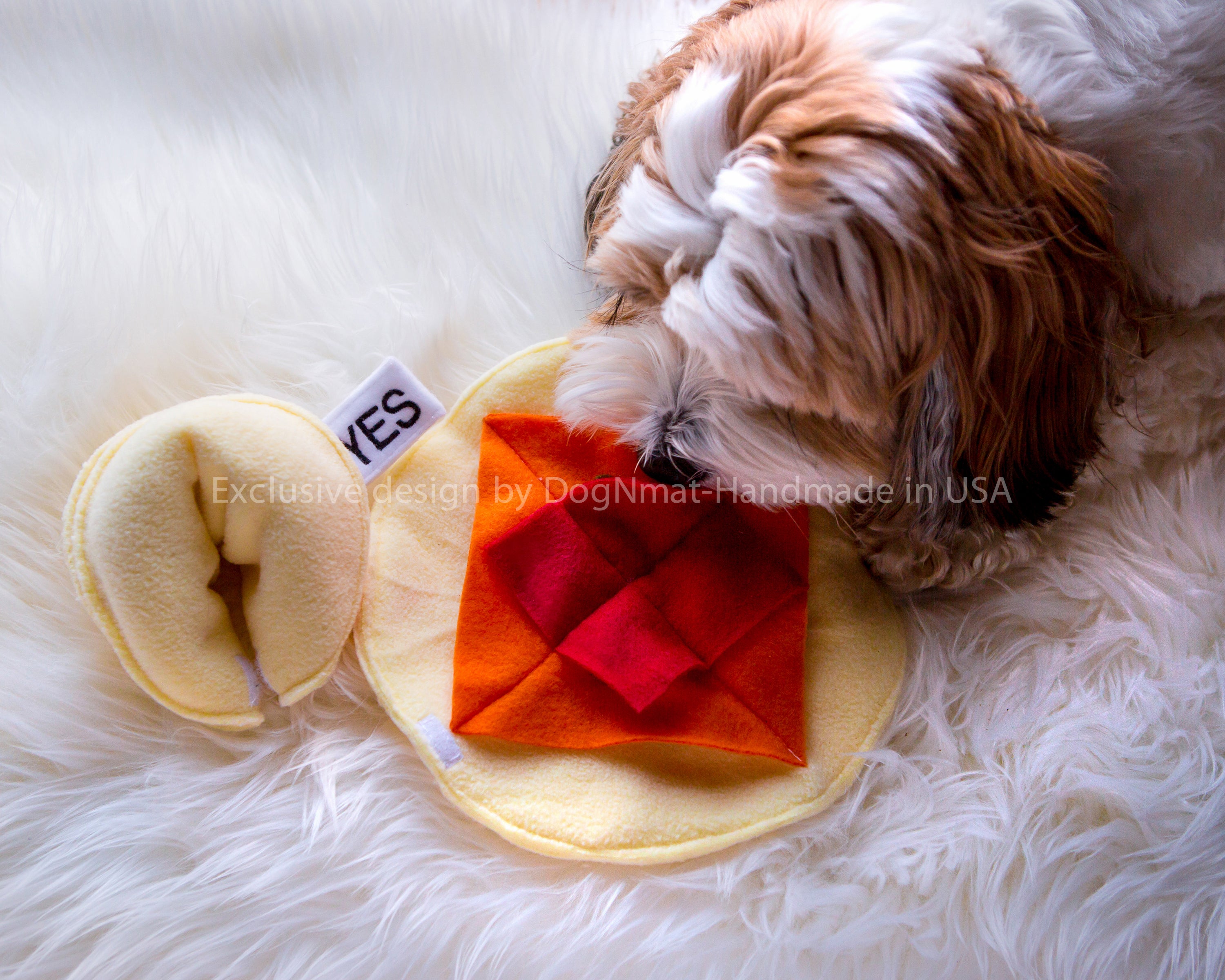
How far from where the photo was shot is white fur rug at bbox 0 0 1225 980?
0.88m

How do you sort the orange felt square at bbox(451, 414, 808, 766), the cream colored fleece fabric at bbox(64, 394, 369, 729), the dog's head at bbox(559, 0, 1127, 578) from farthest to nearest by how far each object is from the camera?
the orange felt square at bbox(451, 414, 808, 766)
the cream colored fleece fabric at bbox(64, 394, 369, 729)
the dog's head at bbox(559, 0, 1127, 578)

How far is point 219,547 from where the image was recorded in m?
0.92

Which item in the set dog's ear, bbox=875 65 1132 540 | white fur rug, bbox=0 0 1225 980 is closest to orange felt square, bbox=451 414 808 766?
white fur rug, bbox=0 0 1225 980

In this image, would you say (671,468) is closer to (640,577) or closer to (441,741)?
(640,577)

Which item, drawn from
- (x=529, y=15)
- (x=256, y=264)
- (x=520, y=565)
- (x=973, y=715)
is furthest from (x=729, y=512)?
(x=529, y=15)

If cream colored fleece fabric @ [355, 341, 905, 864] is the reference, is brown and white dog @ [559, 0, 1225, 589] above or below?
above

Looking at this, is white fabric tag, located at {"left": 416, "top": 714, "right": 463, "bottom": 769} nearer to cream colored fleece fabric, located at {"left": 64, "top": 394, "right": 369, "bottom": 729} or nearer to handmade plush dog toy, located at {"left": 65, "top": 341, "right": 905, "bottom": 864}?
handmade plush dog toy, located at {"left": 65, "top": 341, "right": 905, "bottom": 864}

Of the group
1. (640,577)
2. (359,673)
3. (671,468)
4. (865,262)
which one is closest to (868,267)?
(865,262)

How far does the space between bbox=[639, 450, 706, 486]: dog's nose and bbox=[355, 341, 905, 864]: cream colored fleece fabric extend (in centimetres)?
23

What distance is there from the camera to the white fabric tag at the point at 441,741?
916mm

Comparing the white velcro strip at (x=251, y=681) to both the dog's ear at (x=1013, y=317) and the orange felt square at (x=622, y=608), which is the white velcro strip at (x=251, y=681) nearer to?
the orange felt square at (x=622, y=608)

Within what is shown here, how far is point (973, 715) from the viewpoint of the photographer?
0.98 m

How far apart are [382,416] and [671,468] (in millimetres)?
354

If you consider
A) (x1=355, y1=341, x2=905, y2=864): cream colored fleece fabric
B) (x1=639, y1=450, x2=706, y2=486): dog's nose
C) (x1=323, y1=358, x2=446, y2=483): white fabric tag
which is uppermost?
(x1=323, y1=358, x2=446, y2=483): white fabric tag
